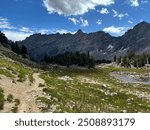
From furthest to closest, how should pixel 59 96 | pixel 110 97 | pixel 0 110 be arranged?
pixel 110 97, pixel 59 96, pixel 0 110

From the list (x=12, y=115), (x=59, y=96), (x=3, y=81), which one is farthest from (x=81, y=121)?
(x=3, y=81)

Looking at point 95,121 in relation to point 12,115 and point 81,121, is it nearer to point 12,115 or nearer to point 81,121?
point 81,121

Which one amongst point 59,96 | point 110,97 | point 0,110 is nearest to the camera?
point 0,110

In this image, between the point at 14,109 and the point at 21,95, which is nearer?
the point at 14,109

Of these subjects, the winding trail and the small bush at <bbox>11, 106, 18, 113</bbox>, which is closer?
the small bush at <bbox>11, 106, 18, 113</bbox>

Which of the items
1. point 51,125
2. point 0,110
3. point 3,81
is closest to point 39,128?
point 51,125

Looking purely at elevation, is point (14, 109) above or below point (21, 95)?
below

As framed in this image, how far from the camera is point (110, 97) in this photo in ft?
145

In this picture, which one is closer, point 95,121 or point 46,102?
point 95,121

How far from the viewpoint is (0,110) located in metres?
25.7

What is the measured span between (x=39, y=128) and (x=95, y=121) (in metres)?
2.90

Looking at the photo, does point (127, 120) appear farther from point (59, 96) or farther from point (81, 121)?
point (59, 96)

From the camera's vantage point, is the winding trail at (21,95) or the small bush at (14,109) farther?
the winding trail at (21,95)

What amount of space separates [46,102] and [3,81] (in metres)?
10.4
